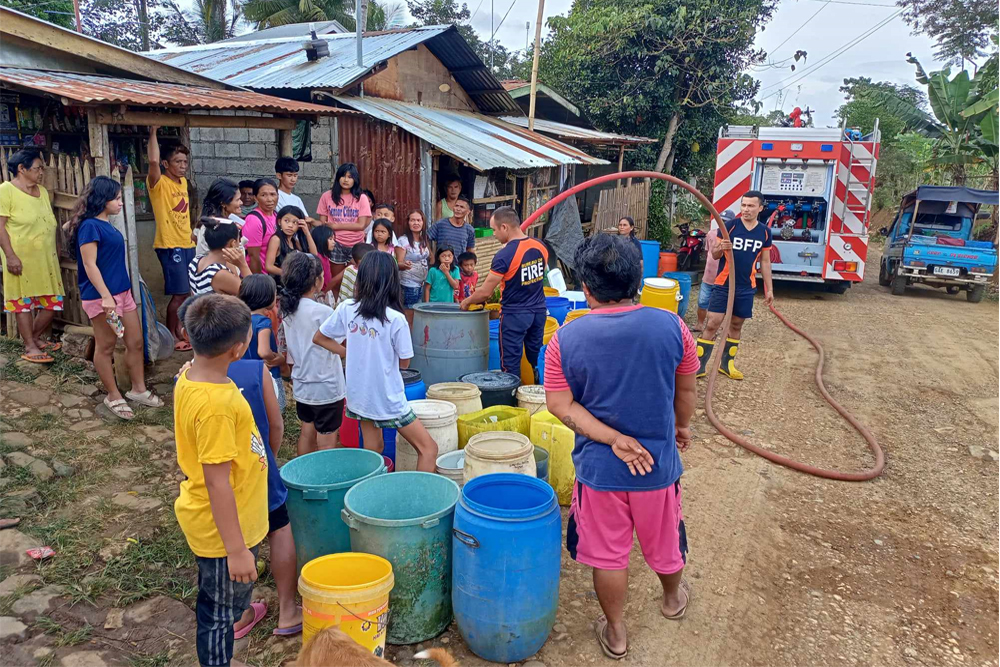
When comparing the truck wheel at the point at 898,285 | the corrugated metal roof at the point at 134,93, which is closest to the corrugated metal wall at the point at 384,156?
the corrugated metal roof at the point at 134,93

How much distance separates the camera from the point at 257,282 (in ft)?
11.3

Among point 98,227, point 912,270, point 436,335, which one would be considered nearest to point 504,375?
point 436,335

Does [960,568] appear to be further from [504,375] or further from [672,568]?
[504,375]

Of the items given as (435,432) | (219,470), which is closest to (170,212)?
(435,432)

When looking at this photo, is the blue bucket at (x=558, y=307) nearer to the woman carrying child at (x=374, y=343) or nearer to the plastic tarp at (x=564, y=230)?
the woman carrying child at (x=374, y=343)

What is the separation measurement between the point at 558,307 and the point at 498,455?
3490 millimetres

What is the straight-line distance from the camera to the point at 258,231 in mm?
5496

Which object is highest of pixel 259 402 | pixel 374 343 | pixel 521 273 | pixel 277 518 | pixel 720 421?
pixel 521 273

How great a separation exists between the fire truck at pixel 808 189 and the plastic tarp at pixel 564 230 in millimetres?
2816

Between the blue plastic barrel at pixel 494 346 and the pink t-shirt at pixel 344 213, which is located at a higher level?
the pink t-shirt at pixel 344 213

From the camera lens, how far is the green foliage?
17.4 m

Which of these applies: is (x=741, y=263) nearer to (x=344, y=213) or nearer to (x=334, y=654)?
(x=344, y=213)

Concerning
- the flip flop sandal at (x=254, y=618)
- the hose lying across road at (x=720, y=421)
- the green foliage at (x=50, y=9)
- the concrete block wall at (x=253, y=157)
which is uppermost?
the green foliage at (x=50, y=9)

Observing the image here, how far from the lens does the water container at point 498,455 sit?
360 centimetres
